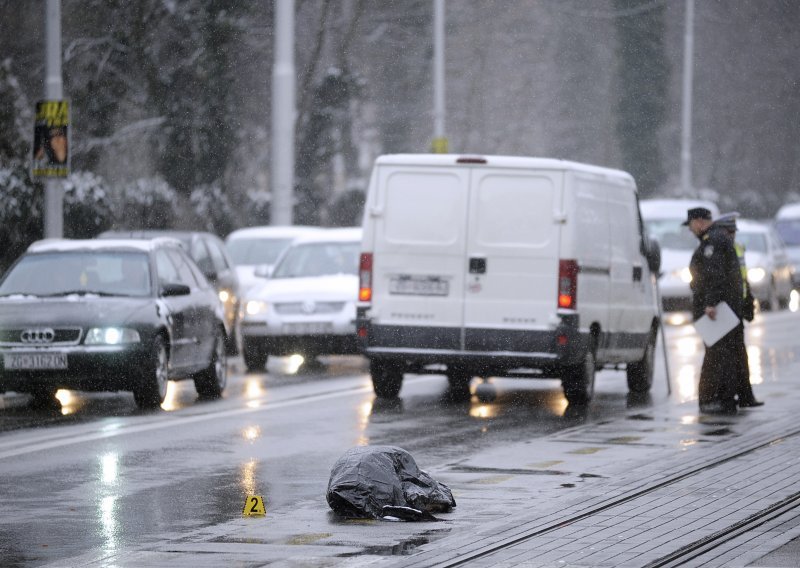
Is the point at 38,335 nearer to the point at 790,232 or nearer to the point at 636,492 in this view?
the point at 636,492

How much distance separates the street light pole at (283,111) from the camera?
2950 centimetres

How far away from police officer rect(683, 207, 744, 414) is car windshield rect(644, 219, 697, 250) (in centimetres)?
1684

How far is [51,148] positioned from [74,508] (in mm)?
12402

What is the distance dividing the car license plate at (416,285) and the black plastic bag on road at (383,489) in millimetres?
6029

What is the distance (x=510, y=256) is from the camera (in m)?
15.7

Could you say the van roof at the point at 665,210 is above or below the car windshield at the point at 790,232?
above

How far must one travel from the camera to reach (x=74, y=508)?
9.91 m

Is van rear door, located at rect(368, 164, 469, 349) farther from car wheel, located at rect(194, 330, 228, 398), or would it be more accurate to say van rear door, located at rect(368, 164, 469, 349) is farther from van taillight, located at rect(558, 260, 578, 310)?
car wheel, located at rect(194, 330, 228, 398)

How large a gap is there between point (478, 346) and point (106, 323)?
121 inches

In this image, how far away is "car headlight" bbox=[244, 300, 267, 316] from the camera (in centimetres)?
2092

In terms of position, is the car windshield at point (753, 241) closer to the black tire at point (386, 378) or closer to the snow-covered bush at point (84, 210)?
the snow-covered bush at point (84, 210)

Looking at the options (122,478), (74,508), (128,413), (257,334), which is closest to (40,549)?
(74,508)

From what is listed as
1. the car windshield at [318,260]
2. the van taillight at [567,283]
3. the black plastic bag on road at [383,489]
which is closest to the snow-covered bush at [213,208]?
the car windshield at [318,260]

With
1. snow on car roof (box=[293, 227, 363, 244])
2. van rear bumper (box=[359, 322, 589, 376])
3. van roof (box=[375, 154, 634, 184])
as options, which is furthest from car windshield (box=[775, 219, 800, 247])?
van rear bumper (box=[359, 322, 589, 376])
